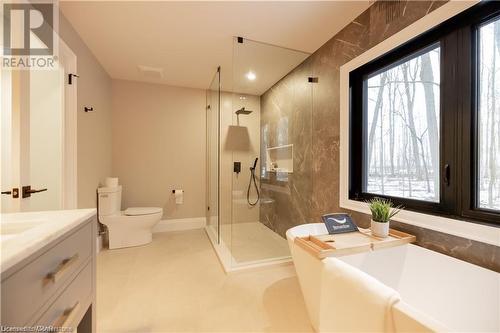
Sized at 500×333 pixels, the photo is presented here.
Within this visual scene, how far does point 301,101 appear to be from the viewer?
2719mm

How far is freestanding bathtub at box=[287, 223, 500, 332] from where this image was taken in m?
1.08

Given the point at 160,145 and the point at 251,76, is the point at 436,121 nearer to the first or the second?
the point at 251,76

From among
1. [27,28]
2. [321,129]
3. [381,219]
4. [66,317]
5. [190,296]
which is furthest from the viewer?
[321,129]

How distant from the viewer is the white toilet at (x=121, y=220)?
273cm

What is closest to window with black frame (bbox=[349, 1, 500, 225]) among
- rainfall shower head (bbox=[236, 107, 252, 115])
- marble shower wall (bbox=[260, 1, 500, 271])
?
marble shower wall (bbox=[260, 1, 500, 271])

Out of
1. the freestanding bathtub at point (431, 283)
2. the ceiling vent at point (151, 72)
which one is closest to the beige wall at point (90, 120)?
the ceiling vent at point (151, 72)

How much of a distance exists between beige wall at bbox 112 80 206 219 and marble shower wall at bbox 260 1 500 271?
1317 mm

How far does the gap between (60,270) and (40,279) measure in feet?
0.32

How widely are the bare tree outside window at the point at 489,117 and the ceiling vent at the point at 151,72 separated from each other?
3.22 m

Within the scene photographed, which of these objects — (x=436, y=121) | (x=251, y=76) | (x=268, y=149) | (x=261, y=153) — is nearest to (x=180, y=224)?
(x=261, y=153)

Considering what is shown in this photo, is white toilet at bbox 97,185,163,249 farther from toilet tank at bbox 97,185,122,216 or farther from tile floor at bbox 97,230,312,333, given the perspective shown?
tile floor at bbox 97,230,312,333

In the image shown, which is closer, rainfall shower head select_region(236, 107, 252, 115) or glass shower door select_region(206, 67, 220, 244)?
rainfall shower head select_region(236, 107, 252, 115)

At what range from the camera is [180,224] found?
362cm

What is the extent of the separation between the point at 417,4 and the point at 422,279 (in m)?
1.86
